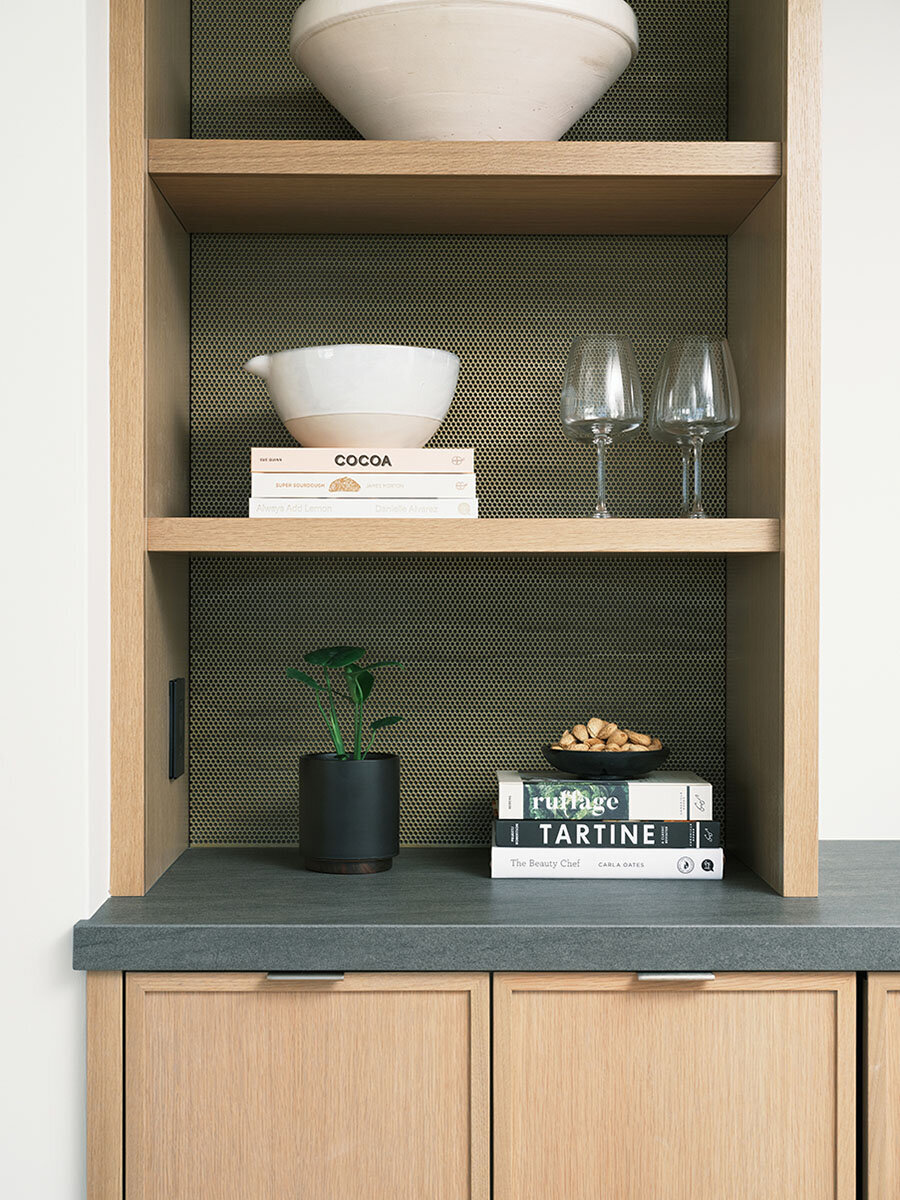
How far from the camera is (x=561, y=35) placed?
142 cm

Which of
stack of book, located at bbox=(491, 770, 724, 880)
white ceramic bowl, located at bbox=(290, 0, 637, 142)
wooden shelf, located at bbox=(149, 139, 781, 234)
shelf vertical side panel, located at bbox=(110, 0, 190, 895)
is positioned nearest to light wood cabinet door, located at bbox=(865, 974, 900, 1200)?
stack of book, located at bbox=(491, 770, 724, 880)

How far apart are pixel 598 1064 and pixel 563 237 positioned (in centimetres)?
118

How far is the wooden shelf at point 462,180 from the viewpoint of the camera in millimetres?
1415

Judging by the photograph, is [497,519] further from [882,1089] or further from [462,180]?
[882,1089]

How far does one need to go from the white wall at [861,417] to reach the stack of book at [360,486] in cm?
68

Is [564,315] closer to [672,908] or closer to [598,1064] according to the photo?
[672,908]

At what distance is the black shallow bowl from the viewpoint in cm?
154

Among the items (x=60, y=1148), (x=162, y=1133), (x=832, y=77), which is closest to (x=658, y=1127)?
(x=162, y=1133)

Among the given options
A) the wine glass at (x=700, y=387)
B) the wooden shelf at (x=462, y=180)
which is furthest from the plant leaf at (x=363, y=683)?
the wooden shelf at (x=462, y=180)

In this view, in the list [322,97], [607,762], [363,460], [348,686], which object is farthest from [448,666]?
[322,97]

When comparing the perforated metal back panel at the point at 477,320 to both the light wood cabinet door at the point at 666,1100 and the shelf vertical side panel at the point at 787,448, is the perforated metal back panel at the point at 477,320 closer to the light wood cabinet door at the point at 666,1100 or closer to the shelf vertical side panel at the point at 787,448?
the shelf vertical side panel at the point at 787,448

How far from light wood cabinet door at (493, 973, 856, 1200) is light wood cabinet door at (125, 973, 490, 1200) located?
6 centimetres

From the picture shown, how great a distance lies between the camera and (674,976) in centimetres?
126

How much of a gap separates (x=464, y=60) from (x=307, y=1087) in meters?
1.25
